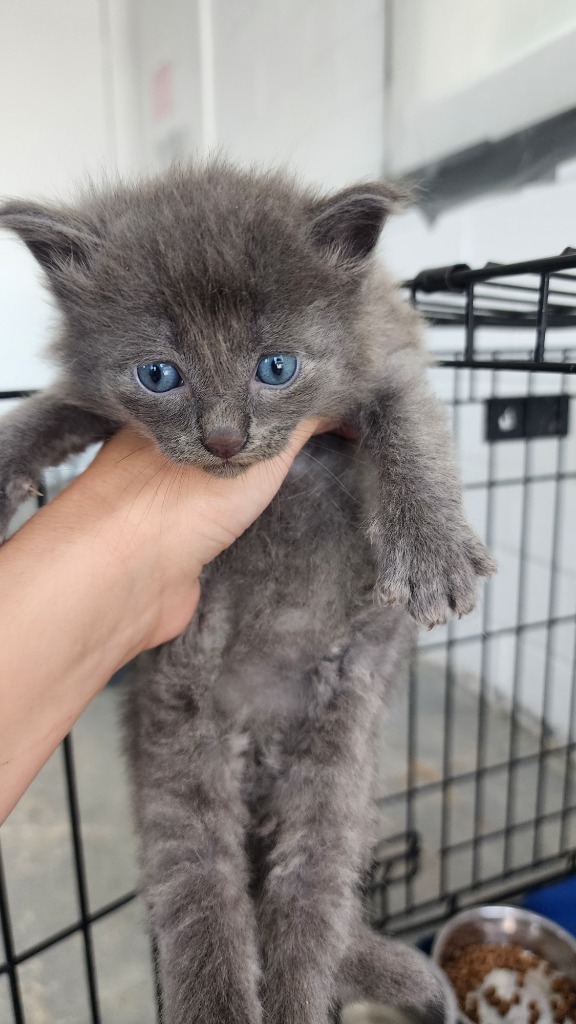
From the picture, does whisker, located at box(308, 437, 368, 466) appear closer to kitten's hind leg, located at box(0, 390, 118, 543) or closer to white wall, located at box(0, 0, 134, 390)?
kitten's hind leg, located at box(0, 390, 118, 543)

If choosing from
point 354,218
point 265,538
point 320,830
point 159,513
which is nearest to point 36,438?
point 159,513

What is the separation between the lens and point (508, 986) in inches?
54.8

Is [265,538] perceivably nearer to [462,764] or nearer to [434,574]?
[434,574]

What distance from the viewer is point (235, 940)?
87 centimetres

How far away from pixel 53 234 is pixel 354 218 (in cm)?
39

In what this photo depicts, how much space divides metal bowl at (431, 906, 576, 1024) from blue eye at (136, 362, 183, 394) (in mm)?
1315

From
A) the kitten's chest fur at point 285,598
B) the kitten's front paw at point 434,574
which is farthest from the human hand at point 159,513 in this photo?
the kitten's front paw at point 434,574

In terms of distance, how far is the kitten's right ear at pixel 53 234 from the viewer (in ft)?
2.66

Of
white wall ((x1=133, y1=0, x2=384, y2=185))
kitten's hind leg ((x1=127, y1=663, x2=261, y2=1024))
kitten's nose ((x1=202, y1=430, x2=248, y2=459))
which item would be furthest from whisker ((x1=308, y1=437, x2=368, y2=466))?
white wall ((x1=133, y1=0, x2=384, y2=185))

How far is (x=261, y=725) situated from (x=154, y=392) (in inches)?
21.9

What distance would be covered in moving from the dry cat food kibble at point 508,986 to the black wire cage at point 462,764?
162 millimetres

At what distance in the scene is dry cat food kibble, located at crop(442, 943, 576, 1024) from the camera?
1.33m

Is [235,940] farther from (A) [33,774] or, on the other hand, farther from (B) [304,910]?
(A) [33,774]

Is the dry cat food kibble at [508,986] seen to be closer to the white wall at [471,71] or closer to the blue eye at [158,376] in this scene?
the blue eye at [158,376]
